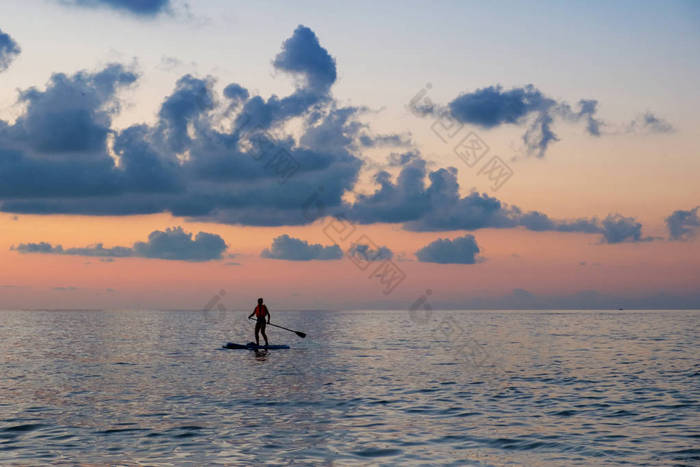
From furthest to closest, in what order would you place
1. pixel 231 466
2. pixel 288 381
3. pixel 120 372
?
pixel 120 372
pixel 288 381
pixel 231 466

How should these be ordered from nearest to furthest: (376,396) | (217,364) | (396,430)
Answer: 1. (396,430)
2. (376,396)
3. (217,364)

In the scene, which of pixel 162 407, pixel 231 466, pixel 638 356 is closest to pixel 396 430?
pixel 231 466

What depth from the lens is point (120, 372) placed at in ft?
119

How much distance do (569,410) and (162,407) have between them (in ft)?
49.2

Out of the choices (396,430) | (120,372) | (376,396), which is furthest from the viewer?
(120,372)

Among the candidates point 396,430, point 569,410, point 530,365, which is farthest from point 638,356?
point 396,430

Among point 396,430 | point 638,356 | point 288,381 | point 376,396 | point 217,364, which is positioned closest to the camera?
point 396,430

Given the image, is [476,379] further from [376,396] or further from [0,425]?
[0,425]

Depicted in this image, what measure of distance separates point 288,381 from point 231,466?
16.2 meters

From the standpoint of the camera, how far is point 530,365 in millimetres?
41031

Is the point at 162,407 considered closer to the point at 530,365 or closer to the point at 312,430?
the point at 312,430

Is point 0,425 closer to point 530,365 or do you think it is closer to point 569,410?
point 569,410

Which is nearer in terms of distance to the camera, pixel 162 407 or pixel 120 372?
pixel 162 407

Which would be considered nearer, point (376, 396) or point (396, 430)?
point (396, 430)
